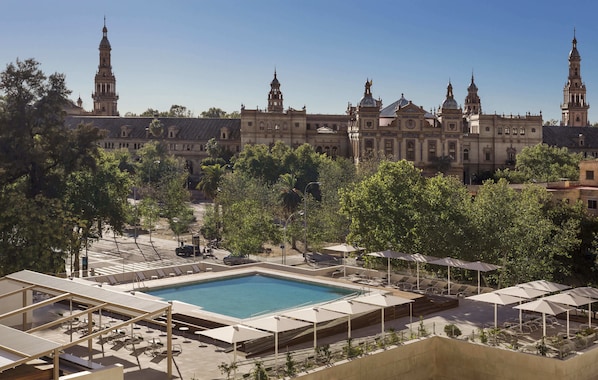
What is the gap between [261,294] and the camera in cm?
4278

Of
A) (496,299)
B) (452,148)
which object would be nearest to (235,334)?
(496,299)

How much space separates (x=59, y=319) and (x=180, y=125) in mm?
115520

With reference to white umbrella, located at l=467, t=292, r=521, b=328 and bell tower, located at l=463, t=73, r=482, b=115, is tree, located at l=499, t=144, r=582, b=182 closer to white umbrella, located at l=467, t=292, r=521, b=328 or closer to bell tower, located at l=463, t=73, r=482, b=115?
bell tower, located at l=463, t=73, r=482, b=115

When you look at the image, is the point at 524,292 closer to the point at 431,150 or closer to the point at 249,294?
the point at 249,294

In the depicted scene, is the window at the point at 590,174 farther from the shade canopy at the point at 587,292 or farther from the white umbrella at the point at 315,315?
the white umbrella at the point at 315,315

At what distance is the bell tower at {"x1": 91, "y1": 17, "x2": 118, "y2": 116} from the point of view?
500 feet


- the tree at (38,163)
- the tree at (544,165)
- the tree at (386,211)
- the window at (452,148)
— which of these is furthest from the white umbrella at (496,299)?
the window at (452,148)

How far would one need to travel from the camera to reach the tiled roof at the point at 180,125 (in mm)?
138625

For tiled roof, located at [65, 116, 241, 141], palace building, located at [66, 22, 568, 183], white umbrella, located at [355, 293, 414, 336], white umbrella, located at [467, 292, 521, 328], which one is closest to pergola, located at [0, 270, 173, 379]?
white umbrella, located at [355, 293, 414, 336]

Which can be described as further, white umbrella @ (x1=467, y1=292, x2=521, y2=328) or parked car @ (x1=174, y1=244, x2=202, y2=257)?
parked car @ (x1=174, y1=244, x2=202, y2=257)

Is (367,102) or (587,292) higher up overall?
(367,102)

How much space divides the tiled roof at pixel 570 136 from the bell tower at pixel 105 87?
81.8 metres

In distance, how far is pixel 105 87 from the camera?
155625mm

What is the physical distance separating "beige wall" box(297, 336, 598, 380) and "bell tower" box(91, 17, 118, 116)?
12955 centimetres
